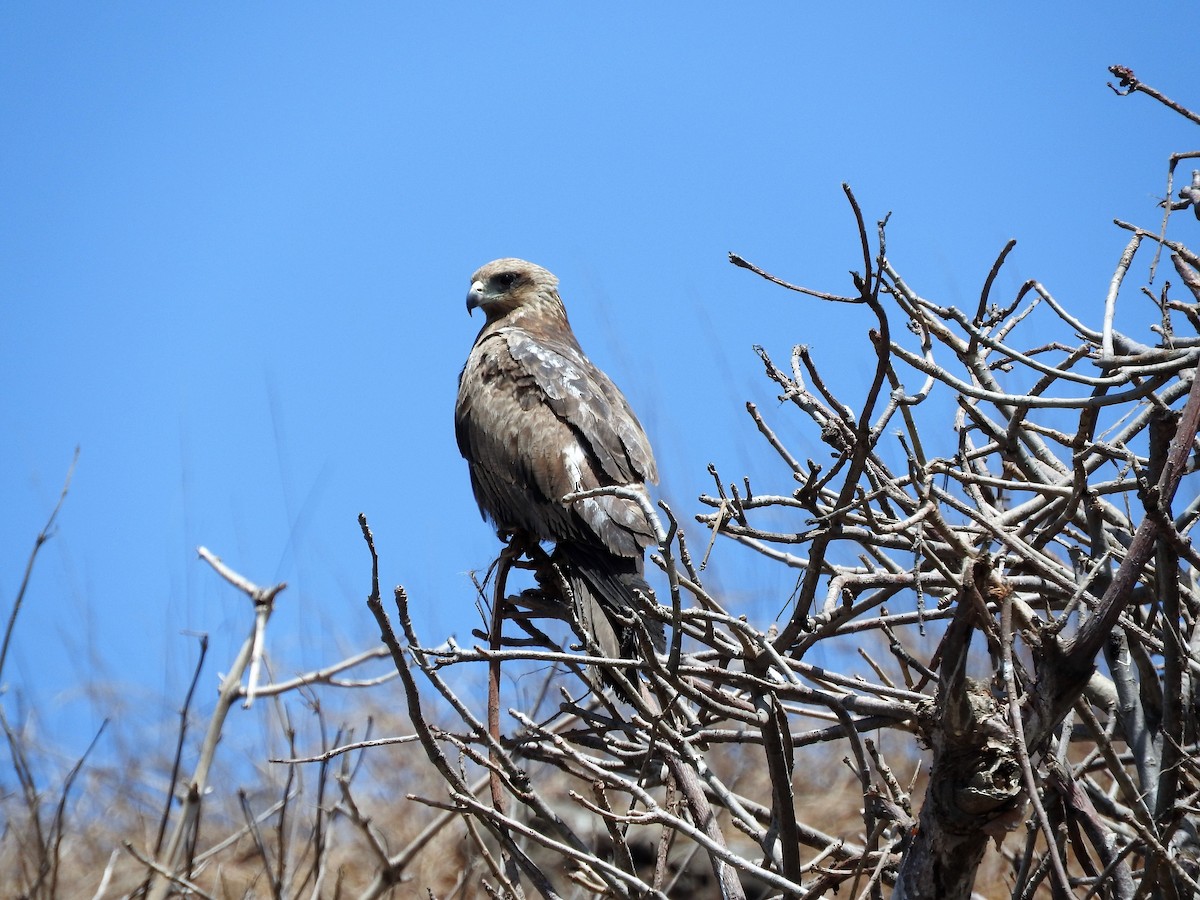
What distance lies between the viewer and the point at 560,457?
476cm

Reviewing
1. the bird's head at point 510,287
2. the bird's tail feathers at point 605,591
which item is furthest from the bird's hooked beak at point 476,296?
the bird's tail feathers at point 605,591

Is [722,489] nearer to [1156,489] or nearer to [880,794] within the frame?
[880,794]

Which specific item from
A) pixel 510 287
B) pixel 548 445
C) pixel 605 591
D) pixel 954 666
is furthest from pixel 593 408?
pixel 954 666

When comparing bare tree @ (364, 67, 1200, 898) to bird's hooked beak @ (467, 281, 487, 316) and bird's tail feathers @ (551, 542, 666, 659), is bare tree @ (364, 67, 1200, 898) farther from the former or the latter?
bird's hooked beak @ (467, 281, 487, 316)

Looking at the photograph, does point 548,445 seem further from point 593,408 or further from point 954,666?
point 954,666

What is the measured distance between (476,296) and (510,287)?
19cm

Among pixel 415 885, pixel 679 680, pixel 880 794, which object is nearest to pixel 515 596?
pixel 679 680

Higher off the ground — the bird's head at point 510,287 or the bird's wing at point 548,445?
the bird's head at point 510,287

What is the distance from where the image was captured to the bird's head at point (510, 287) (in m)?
6.16

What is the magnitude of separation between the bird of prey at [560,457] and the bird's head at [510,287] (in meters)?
0.56

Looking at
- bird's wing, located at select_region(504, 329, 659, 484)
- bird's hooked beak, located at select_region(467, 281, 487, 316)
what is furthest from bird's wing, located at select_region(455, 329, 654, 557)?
bird's hooked beak, located at select_region(467, 281, 487, 316)

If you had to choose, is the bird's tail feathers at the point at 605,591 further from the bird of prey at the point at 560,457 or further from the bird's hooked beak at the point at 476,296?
the bird's hooked beak at the point at 476,296

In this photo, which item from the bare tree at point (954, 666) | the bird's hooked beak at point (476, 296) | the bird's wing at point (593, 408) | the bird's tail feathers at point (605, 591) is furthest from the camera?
the bird's hooked beak at point (476, 296)

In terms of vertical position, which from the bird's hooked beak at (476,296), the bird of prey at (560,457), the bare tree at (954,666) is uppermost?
the bird's hooked beak at (476,296)
